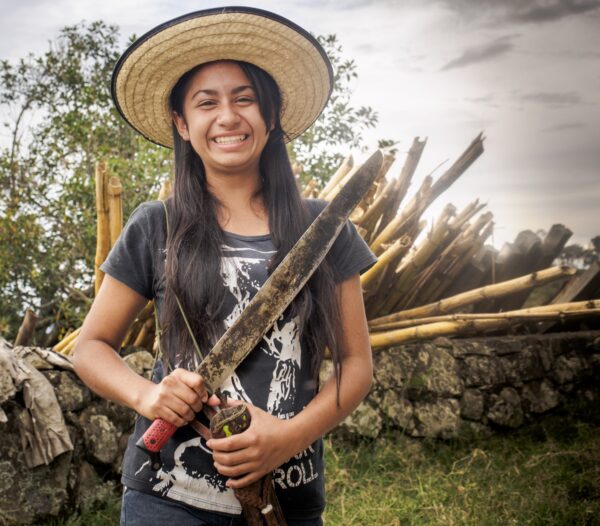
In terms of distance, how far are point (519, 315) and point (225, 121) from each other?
3287 millimetres

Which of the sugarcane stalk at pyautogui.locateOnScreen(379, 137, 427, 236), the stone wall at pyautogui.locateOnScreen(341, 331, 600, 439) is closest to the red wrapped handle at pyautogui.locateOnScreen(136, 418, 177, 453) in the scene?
the stone wall at pyautogui.locateOnScreen(341, 331, 600, 439)

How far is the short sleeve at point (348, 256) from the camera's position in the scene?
64.6 inches

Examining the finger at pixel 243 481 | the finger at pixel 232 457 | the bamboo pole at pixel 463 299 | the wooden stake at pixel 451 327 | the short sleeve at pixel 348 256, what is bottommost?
the wooden stake at pixel 451 327

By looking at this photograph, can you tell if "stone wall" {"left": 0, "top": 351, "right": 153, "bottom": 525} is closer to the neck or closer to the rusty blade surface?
the neck

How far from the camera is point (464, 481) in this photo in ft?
11.8

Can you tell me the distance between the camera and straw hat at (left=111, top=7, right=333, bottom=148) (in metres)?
1.73

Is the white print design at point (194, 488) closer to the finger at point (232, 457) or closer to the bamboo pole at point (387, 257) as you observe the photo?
the finger at point (232, 457)

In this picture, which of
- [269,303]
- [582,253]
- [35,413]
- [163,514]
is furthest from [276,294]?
[582,253]

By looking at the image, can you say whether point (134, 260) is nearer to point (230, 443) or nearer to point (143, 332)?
point (230, 443)

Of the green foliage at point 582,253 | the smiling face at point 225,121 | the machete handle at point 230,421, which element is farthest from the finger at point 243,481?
the green foliage at point 582,253

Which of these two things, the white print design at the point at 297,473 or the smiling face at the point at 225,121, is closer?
the white print design at the point at 297,473

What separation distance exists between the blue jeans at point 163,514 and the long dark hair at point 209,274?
11.8 inches

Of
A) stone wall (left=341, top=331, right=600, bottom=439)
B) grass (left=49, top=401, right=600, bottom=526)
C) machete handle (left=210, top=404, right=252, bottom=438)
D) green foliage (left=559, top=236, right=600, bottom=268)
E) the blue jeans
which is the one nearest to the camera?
machete handle (left=210, top=404, right=252, bottom=438)

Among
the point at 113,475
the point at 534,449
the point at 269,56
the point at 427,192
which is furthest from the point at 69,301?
the point at 269,56
